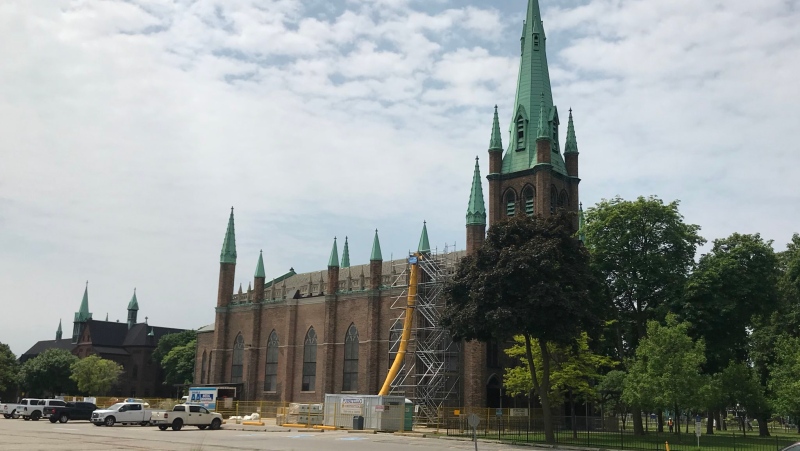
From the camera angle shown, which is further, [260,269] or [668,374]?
[260,269]

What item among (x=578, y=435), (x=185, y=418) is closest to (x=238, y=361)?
(x=185, y=418)

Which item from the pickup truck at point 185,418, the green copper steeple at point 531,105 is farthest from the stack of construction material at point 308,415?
the green copper steeple at point 531,105

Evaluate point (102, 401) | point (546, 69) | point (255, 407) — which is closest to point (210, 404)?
point (255, 407)

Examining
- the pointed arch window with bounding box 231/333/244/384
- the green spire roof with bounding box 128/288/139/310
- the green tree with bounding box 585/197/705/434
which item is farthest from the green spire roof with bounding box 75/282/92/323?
the green tree with bounding box 585/197/705/434

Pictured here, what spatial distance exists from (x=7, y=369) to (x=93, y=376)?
45.5ft

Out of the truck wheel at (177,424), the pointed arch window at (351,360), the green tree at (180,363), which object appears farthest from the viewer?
the green tree at (180,363)

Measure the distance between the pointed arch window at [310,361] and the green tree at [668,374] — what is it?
3803cm

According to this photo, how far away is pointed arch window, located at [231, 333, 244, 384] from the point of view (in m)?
82.5

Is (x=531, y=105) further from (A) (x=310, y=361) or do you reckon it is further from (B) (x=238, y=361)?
(B) (x=238, y=361)

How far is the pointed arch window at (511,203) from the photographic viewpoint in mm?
67875

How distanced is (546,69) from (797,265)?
2977cm

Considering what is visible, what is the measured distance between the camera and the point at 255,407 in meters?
69.4

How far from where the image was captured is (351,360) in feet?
231

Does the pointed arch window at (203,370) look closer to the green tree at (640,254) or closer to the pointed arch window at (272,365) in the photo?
the pointed arch window at (272,365)
